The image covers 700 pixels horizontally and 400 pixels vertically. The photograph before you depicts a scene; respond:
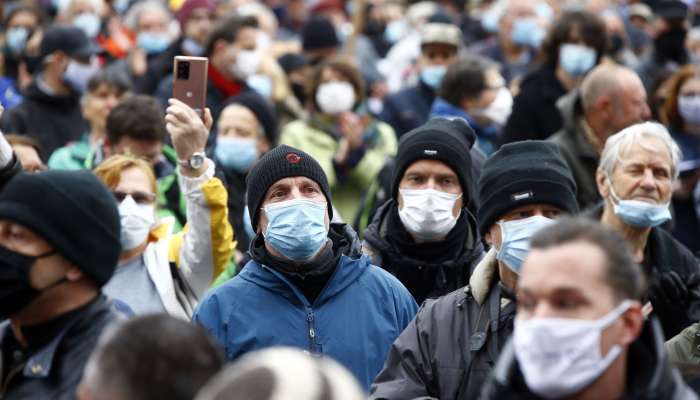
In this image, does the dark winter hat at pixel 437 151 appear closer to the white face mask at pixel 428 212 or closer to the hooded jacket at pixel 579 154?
the white face mask at pixel 428 212

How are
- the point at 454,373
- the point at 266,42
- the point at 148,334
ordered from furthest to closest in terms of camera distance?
the point at 266,42 < the point at 454,373 < the point at 148,334

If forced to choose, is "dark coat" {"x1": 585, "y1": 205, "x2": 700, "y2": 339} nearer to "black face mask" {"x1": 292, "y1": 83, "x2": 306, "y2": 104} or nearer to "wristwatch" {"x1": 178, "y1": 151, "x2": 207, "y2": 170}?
"wristwatch" {"x1": 178, "y1": 151, "x2": 207, "y2": 170}

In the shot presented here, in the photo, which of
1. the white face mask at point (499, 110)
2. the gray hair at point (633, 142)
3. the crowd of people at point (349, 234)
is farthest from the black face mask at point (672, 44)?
the gray hair at point (633, 142)

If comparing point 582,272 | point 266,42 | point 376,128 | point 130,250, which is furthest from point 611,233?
point 266,42

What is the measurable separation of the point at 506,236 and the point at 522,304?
5.98 feet

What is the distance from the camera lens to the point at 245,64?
41.2 feet

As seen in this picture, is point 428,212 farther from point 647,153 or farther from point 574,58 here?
point 574,58

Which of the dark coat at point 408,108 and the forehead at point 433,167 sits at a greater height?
the forehead at point 433,167

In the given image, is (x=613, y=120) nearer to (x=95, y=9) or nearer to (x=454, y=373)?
(x=454, y=373)

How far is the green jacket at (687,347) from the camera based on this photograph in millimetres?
6699

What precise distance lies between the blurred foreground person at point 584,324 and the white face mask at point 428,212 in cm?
289

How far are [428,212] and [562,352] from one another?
10.2 ft

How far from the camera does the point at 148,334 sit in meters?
4.43

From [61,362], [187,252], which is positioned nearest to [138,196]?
[187,252]
